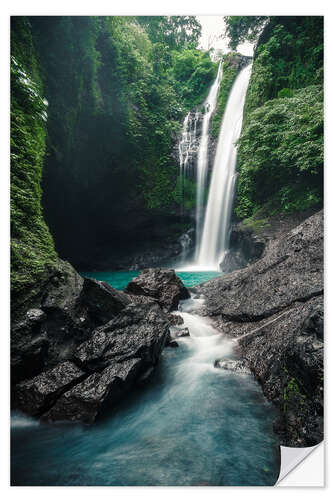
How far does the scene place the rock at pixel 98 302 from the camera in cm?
325

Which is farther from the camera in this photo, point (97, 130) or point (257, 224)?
point (97, 130)

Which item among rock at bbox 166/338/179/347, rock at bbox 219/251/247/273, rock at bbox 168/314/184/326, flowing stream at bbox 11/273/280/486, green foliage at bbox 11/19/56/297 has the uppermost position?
green foliage at bbox 11/19/56/297

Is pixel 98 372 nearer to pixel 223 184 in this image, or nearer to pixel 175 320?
pixel 175 320

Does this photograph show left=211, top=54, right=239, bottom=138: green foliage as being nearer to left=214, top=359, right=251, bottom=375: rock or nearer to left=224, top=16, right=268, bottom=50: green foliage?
left=224, top=16, right=268, bottom=50: green foliage

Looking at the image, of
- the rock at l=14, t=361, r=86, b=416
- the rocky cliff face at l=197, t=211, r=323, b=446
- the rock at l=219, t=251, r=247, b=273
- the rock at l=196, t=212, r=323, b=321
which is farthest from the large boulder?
the rock at l=219, t=251, r=247, b=273

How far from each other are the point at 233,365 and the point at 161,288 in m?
2.78

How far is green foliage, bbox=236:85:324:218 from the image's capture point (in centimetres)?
452

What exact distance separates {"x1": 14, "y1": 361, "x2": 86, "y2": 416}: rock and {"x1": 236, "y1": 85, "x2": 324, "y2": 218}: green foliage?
4944 mm

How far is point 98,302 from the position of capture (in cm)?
328

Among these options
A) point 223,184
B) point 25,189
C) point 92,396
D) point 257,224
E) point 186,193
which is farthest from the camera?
point 186,193

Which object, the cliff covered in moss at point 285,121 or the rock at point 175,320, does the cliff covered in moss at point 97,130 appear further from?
the rock at point 175,320

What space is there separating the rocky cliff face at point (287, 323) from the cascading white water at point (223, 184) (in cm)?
680

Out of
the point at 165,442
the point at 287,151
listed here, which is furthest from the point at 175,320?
the point at 287,151

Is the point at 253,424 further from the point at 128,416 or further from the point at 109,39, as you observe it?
the point at 109,39
